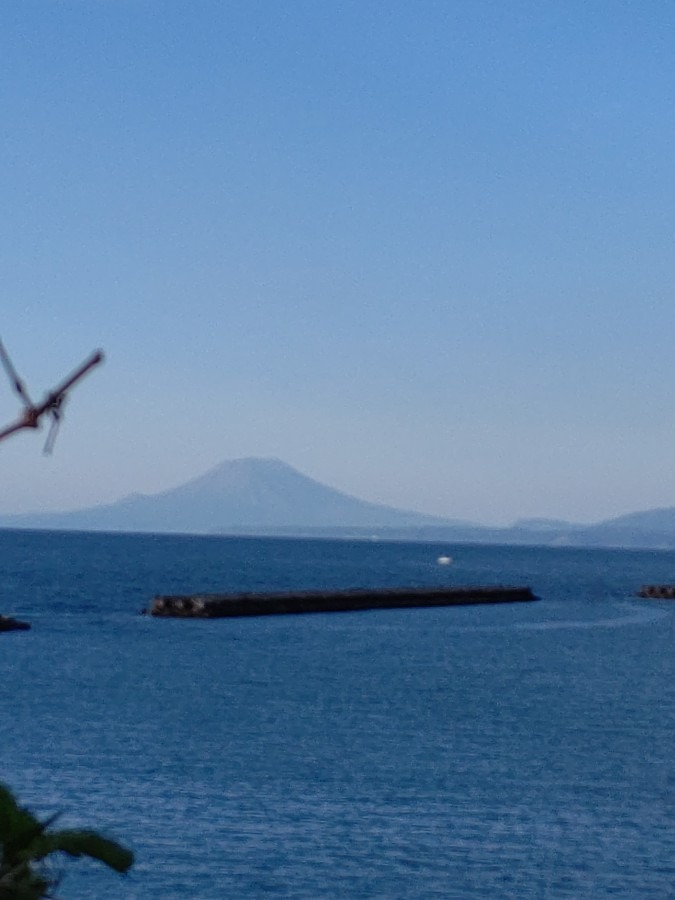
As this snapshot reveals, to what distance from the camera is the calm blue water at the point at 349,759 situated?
3234 centimetres

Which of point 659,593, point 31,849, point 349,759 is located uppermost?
point 31,849

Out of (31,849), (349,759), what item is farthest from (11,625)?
(31,849)

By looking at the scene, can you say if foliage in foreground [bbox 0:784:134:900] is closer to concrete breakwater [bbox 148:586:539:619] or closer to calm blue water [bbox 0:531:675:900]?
calm blue water [bbox 0:531:675:900]

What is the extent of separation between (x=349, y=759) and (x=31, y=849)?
110 ft

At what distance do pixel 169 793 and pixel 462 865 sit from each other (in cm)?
973

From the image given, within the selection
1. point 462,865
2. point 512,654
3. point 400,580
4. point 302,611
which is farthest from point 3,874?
point 400,580

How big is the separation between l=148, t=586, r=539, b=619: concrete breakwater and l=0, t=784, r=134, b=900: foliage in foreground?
94.9 m

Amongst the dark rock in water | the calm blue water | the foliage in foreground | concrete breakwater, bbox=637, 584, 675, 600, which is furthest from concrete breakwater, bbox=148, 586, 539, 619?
the foliage in foreground

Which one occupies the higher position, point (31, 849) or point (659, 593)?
point (31, 849)

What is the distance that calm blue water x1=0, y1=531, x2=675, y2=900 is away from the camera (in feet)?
106

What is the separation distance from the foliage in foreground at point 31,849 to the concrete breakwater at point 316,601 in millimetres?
94869

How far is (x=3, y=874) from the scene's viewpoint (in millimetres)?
12688

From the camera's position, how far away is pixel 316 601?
391ft

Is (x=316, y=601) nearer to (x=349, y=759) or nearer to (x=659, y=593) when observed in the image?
(x=659, y=593)
